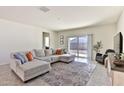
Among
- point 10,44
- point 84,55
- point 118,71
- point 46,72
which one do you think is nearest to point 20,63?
point 46,72

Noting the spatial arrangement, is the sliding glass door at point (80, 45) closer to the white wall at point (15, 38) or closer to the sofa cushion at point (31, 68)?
the white wall at point (15, 38)

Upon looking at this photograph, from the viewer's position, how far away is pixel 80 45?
7.06m

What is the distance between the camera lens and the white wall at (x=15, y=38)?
14.5 ft

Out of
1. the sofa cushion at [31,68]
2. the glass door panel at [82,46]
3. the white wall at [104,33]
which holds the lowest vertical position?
the sofa cushion at [31,68]

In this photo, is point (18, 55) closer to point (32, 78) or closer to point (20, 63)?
point (20, 63)

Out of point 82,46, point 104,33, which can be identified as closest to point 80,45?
point 82,46

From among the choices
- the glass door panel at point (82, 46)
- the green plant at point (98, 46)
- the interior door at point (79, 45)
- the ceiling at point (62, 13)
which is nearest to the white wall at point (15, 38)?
the ceiling at point (62, 13)

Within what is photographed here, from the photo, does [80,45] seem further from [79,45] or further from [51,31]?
[51,31]

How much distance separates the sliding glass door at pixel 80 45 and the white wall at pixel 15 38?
2873 mm

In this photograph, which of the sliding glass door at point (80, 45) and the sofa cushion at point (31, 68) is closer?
the sofa cushion at point (31, 68)

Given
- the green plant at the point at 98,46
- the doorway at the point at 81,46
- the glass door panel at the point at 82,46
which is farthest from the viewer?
the glass door panel at the point at 82,46

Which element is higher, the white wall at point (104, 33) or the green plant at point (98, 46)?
the white wall at point (104, 33)

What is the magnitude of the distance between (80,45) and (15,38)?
465cm

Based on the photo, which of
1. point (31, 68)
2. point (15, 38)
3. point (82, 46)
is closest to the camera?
point (31, 68)
